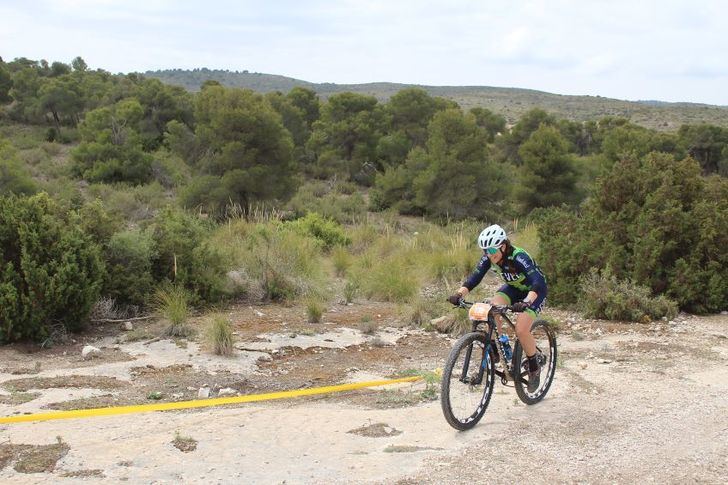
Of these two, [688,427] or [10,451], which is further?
[688,427]

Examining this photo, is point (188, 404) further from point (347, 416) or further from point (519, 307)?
point (519, 307)

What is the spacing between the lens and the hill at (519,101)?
74562mm

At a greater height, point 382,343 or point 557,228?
point 557,228

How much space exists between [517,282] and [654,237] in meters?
5.67

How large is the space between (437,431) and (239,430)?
5.18 ft

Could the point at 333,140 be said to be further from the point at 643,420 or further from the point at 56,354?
the point at 643,420

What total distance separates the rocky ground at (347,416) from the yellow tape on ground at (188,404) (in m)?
0.07

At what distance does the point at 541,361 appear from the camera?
6.23 meters

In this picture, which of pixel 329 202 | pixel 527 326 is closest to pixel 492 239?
pixel 527 326

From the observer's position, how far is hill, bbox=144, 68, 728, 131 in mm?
74562

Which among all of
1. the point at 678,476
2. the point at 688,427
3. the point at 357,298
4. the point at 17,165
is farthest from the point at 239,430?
the point at 17,165

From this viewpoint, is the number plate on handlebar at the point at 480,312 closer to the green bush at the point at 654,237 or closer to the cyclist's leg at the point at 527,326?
the cyclist's leg at the point at 527,326

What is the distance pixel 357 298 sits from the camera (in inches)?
463

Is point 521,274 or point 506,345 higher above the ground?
point 521,274
